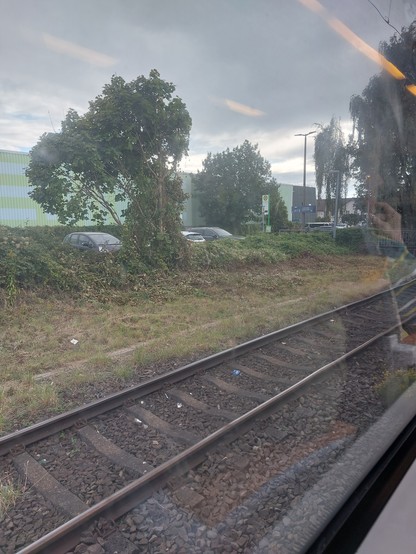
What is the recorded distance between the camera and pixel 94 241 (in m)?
10.5

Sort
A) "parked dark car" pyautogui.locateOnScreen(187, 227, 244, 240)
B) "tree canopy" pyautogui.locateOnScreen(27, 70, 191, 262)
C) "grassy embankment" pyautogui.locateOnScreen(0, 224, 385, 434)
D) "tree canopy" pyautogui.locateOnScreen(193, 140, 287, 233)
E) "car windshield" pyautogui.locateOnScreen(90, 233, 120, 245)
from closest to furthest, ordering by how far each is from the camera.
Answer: "grassy embankment" pyautogui.locateOnScreen(0, 224, 385, 434), "tree canopy" pyautogui.locateOnScreen(193, 140, 287, 233), "tree canopy" pyautogui.locateOnScreen(27, 70, 191, 262), "car windshield" pyautogui.locateOnScreen(90, 233, 120, 245), "parked dark car" pyautogui.locateOnScreen(187, 227, 244, 240)

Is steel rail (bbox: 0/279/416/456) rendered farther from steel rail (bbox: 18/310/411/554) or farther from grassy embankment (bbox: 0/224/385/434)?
steel rail (bbox: 18/310/411/554)

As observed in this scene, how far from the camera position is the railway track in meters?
2.19

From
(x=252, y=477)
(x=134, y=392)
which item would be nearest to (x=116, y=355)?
(x=134, y=392)

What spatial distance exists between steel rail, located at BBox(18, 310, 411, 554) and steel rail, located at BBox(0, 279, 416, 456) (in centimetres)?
107

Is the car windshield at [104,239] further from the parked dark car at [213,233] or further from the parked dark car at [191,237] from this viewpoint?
the parked dark car at [213,233]

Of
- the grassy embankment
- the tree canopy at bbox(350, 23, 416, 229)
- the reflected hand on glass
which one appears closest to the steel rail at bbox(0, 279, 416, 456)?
the grassy embankment

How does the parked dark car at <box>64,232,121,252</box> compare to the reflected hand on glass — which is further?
the parked dark car at <box>64,232,121,252</box>

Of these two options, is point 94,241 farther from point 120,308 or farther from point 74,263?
point 120,308

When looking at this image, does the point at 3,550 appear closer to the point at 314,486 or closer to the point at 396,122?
the point at 314,486

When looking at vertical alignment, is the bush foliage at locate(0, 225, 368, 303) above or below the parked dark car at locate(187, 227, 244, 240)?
below

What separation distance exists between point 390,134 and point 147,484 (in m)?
3.41

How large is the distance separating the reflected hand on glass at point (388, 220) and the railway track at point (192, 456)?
1.53 m

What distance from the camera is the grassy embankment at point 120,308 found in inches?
177
